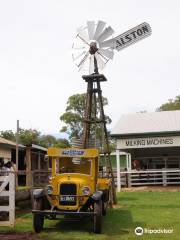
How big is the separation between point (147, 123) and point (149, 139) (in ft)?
10.9

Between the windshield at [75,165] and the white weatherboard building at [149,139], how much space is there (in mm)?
14116

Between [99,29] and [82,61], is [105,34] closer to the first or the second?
[99,29]

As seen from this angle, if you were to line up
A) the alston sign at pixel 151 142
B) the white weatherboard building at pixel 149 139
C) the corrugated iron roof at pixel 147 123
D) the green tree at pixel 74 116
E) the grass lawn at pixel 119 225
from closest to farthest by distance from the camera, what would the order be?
the grass lawn at pixel 119 225 < the alston sign at pixel 151 142 < the white weatherboard building at pixel 149 139 < the corrugated iron roof at pixel 147 123 < the green tree at pixel 74 116

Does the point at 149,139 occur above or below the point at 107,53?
below

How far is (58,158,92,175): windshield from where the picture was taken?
13.4 metres

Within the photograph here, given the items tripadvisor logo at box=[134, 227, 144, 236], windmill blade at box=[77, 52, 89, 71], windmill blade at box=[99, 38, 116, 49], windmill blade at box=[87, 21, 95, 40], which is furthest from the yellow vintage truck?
windmill blade at box=[87, 21, 95, 40]

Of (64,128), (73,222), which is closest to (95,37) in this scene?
(73,222)

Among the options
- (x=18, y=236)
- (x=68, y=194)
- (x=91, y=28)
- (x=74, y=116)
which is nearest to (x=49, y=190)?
(x=68, y=194)

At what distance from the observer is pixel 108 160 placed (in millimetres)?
18266

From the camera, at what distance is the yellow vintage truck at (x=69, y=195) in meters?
11.4

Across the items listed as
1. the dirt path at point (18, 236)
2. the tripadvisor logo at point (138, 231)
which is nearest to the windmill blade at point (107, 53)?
the tripadvisor logo at point (138, 231)

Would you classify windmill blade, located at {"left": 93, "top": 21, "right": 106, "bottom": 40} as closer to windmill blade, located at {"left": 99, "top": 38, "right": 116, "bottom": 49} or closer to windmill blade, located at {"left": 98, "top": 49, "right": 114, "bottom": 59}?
windmill blade, located at {"left": 99, "top": 38, "right": 116, "bottom": 49}

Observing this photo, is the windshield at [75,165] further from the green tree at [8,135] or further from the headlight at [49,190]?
the green tree at [8,135]

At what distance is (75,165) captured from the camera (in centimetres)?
1379
